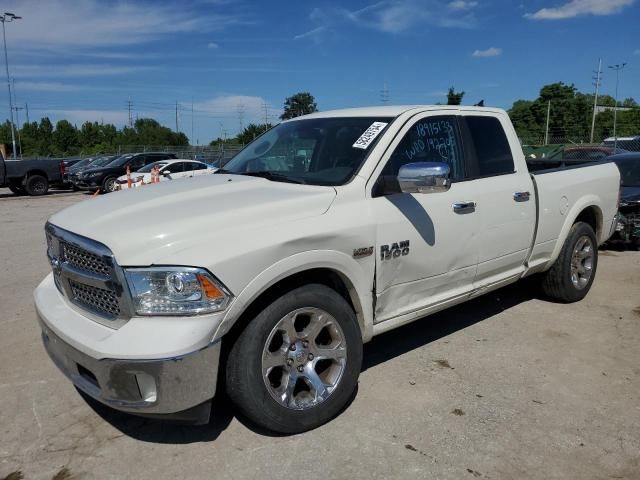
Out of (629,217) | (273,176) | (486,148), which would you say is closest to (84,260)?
(273,176)

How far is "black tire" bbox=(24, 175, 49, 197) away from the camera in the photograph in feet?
70.0

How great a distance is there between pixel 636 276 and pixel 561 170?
2524mm

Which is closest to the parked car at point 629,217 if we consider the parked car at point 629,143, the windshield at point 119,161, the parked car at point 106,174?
the parked car at point 629,143

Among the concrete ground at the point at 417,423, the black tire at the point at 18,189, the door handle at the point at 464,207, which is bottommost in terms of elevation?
the black tire at the point at 18,189

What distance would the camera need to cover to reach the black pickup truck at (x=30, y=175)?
20719mm

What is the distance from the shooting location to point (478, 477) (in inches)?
113

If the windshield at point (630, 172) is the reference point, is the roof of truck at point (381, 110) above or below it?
above

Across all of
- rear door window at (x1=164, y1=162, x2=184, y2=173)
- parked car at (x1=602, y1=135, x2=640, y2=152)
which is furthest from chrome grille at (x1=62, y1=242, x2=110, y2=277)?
parked car at (x1=602, y1=135, x2=640, y2=152)

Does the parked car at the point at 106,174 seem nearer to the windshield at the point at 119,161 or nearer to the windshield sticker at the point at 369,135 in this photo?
the windshield at the point at 119,161

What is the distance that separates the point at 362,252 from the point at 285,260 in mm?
597

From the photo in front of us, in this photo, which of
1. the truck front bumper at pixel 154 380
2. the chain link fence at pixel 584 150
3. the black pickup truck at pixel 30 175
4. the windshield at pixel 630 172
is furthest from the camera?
the black pickup truck at pixel 30 175

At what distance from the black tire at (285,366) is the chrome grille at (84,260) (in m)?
0.80

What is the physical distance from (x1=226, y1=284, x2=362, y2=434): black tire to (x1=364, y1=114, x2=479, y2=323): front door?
1.25 ft

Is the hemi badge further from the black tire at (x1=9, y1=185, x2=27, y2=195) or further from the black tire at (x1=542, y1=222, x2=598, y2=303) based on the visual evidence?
the black tire at (x1=9, y1=185, x2=27, y2=195)
